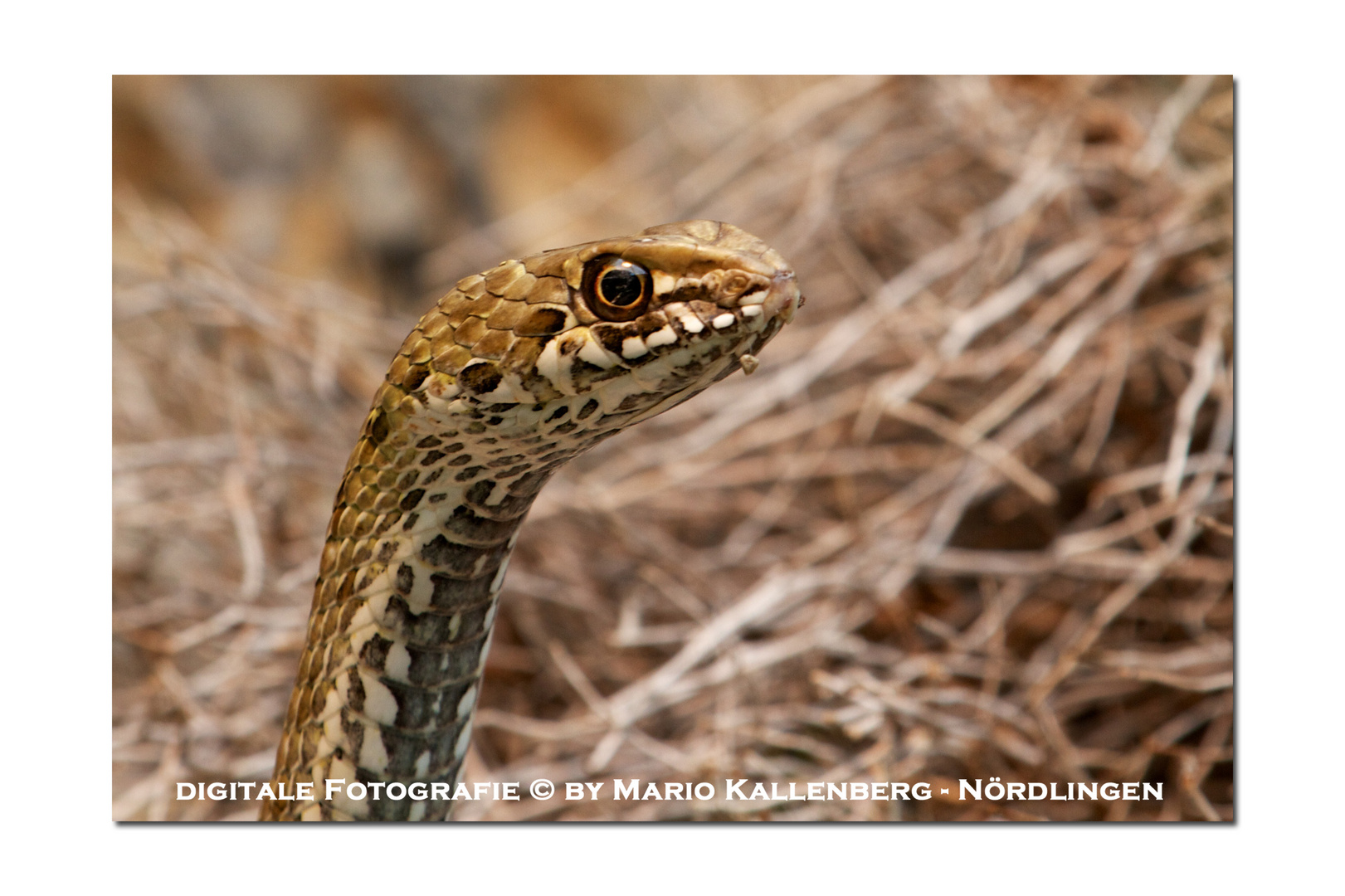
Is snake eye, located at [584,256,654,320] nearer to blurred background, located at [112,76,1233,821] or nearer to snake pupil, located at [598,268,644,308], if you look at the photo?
snake pupil, located at [598,268,644,308]

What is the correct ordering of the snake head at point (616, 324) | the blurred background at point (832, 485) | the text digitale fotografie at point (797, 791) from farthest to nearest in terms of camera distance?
1. the blurred background at point (832, 485)
2. the text digitale fotografie at point (797, 791)
3. the snake head at point (616, 324)

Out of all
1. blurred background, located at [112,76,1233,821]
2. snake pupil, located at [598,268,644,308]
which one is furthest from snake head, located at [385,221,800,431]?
blurred background, located at [112,76,1233,821]

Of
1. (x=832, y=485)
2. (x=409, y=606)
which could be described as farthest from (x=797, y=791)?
(x=832, y=485)

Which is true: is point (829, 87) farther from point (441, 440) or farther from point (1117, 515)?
point (441, 440)

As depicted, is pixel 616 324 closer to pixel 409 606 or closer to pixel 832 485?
pixel 409 606

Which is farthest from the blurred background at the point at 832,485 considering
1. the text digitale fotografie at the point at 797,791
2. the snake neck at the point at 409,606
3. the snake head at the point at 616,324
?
the snake head at the point at 616,324

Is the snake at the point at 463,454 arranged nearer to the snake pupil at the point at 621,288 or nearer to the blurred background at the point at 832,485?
the snake pupil at the point at 621,288

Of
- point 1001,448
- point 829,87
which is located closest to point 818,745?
point 1001,448
